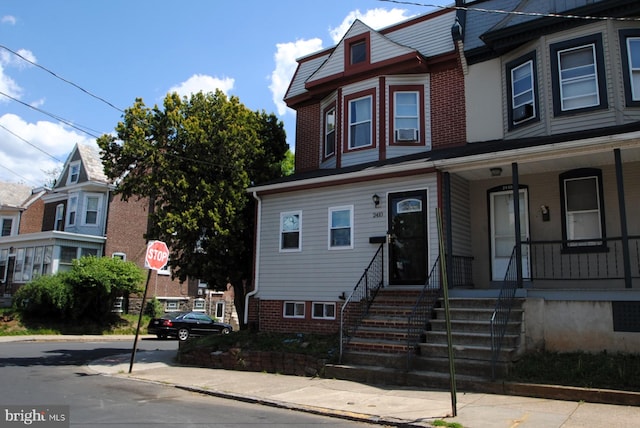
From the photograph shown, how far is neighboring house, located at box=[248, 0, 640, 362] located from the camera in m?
10.4

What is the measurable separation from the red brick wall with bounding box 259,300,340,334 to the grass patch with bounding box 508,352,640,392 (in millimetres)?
5306

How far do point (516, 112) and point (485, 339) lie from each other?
6.47 metres

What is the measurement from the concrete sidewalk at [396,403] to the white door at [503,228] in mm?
4769

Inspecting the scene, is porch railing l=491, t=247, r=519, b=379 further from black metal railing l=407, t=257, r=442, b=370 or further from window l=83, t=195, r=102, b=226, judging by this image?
window l=83, t=195, r=102, b=226

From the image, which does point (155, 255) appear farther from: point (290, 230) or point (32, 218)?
point (32, 218)

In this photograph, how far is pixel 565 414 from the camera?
6887 millimetres

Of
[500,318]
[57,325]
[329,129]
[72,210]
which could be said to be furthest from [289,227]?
[72,210]

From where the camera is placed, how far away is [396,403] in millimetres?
7855

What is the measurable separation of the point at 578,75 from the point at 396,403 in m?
9.02

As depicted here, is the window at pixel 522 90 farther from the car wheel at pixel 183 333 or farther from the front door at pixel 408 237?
the car wheel at pixel 183 333

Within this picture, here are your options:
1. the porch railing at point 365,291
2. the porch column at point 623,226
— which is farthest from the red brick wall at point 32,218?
the porch column at point 623,226

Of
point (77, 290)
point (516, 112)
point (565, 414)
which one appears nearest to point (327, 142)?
point (516, 112)

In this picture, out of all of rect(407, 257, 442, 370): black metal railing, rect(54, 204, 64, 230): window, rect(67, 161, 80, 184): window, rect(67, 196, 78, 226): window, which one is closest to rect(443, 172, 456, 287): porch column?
rect(407, 257, 442, 370): black metal railing

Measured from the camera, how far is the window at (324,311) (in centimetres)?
1321
